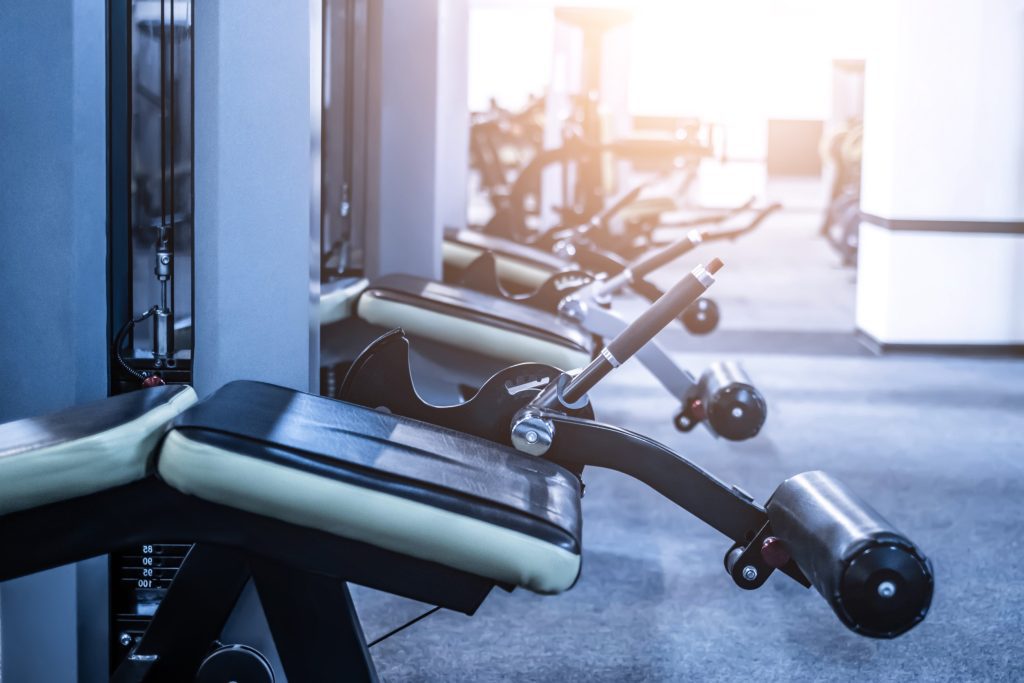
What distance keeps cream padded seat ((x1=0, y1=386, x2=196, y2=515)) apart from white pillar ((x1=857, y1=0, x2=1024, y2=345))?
4.46 metres

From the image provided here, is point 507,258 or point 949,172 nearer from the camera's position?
point 507,258

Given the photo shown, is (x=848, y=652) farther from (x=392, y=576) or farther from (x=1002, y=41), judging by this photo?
(x=1002, y=41)

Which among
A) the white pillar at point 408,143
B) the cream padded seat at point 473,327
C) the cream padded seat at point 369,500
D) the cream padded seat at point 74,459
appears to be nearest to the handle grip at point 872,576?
the cream padded seat at point 369,500

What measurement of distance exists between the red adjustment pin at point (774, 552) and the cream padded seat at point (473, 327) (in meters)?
1.14

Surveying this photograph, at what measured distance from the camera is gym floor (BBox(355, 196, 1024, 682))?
221 cm

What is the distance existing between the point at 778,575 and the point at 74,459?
175 centimetres

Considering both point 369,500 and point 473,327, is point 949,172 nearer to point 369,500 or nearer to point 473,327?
point 473,327

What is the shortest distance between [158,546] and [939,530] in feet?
6.45

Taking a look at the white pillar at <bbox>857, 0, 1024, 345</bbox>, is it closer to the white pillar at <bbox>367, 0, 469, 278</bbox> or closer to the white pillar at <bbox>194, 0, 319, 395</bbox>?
the white pillar at <bbox>367, 0, 469, 278</bbox>

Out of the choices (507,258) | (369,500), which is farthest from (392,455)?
(507,258)

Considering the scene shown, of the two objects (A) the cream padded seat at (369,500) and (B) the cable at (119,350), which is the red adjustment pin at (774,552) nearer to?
(A) the cream padded seat at (369,500)

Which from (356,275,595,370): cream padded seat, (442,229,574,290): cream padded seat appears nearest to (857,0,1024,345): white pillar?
(442,229,574,290): cream padded seat

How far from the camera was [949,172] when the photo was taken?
17.4ft

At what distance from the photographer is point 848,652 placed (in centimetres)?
226
